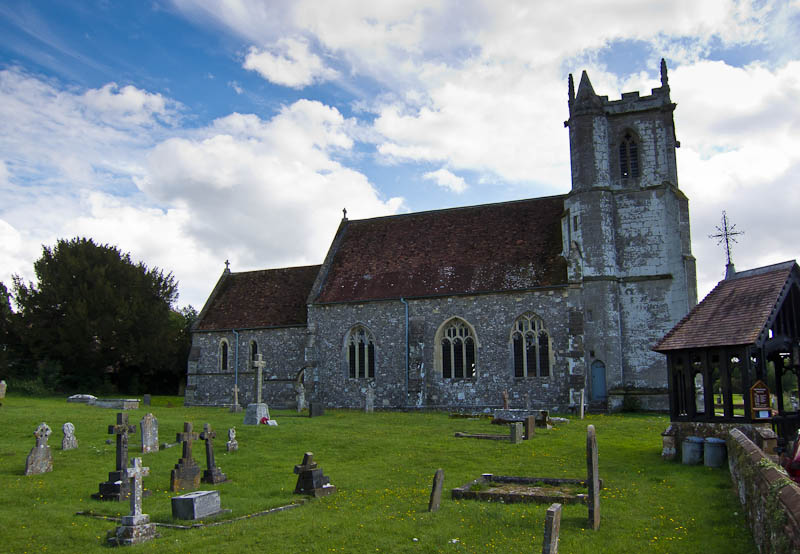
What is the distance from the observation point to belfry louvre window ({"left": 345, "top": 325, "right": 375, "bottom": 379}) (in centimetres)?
3194

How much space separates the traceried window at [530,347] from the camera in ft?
93.9

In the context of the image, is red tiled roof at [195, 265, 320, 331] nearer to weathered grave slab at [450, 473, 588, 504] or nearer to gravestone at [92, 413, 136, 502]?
gravestone at [92, 413, 136, 502]

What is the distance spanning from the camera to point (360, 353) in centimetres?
3231

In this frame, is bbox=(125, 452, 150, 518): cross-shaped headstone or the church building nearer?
bbox=(125, 452, 150, 518): cross-shaped headstone

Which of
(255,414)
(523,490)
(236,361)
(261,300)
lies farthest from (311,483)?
(261,300)

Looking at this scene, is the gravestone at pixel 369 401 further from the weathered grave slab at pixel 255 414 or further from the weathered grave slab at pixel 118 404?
the weathered grave slab at pixel 118 404

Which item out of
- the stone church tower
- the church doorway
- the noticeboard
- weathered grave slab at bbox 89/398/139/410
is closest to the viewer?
the noticeboard

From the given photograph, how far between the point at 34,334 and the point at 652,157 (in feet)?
120

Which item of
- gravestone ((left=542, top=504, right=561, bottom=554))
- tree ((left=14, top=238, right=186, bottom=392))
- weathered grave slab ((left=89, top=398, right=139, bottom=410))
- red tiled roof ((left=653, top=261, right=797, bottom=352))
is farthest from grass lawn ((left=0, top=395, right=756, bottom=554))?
tree ((left=14, top=238, right=186, bottom=392))

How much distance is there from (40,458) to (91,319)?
2844 centimetres

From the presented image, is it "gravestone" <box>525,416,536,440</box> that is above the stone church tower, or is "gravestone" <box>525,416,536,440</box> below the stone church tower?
below

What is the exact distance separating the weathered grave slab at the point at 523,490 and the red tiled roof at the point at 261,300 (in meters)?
22.9

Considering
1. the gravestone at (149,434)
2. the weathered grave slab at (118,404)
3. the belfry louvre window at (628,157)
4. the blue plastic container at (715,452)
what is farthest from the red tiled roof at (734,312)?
the weathered grave slab at (118,404)

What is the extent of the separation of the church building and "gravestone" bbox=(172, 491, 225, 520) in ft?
60.5
